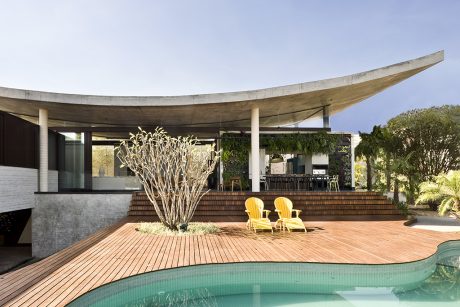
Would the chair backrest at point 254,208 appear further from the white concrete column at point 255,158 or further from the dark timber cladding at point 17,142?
the dark timber cladding at point 17,142

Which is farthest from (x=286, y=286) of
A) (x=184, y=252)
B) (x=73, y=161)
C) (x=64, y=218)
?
(x=73, y=161)

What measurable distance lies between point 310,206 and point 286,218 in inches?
108

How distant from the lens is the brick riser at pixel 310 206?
40.8 ft

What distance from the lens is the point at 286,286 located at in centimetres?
596

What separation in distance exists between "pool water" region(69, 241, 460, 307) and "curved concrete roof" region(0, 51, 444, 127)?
24.0 feet

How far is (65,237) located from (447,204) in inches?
482

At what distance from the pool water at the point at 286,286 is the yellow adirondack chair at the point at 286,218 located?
354cm

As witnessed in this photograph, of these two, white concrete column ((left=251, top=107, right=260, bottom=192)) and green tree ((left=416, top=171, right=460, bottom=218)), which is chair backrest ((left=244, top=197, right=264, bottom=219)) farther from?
green tree ((left=416, top=171, right=460, bottom=218))

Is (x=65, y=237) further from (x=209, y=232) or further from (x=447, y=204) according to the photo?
(x=447, y=204)

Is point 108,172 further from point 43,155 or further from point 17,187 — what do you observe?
point 17,187

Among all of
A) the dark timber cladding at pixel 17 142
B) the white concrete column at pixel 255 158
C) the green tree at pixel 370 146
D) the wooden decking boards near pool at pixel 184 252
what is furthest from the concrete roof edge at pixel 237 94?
the green tree at pixel 370 146

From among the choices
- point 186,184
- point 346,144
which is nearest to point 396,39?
point 346,144

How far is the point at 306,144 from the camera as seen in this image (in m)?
16.3

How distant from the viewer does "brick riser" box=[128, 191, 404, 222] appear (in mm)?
12422
